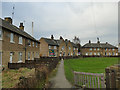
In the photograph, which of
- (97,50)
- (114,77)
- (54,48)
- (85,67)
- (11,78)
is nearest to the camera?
(114,77)

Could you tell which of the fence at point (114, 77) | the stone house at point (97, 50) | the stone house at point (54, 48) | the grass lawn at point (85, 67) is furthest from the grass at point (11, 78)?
the stone house at point (97, 50)

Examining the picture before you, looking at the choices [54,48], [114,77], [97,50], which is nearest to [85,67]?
[114,77]

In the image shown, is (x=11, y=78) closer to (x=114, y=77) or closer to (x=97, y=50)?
(x=114, y=77)

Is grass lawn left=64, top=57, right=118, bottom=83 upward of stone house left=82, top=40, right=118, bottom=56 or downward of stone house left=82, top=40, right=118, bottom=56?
downward

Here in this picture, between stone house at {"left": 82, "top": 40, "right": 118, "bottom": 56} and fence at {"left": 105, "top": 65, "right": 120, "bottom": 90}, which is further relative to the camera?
stone house at {"left": 82, "top": 40, "right": 118, "bottom": 56}

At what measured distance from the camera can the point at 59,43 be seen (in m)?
47.6

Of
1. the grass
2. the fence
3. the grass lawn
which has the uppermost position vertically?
the fence

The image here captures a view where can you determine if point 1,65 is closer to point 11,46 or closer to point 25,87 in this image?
point 11,46

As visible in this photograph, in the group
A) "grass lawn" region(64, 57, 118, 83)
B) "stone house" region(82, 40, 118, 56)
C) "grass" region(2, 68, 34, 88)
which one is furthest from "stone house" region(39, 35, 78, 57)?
"grass" region(2, 68, 34, 88)

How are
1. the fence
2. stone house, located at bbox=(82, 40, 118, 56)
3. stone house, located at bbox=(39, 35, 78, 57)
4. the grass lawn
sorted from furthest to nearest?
stone house, located at bbox=(82, 40, 118, 56)
stone house, located at bbox=(39, 35, 78, 57)
the grass lawn
the fence

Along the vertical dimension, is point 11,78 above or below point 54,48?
below

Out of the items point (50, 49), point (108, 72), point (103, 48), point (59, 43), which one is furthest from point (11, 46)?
point (103, 48)

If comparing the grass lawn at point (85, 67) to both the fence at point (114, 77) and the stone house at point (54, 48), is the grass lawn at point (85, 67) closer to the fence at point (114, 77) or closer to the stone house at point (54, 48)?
the fence at point (114, 77)

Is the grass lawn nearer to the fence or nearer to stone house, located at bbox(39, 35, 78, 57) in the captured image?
the fence
